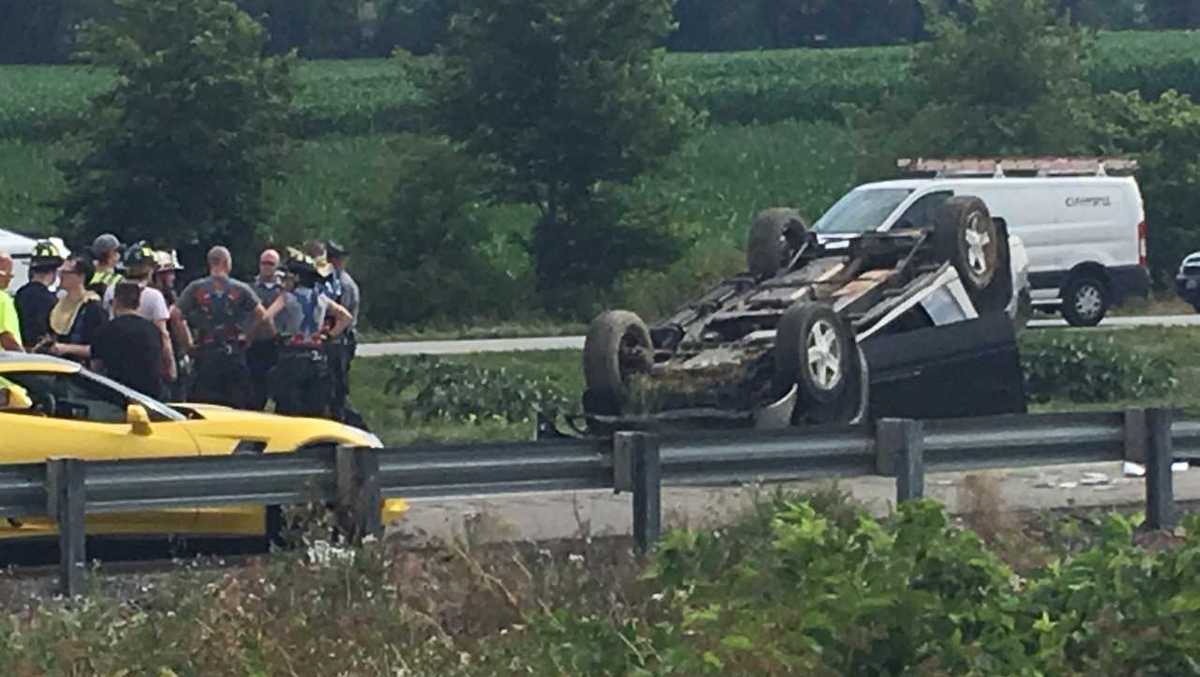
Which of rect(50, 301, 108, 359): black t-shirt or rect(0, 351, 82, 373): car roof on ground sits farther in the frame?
rect(50, 301, 108, 359): black t-shirt

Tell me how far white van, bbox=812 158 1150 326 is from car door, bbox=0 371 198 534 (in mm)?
20025

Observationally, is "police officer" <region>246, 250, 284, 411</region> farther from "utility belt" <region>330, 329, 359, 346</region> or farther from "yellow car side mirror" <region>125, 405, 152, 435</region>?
"yellow car side mirror" <region>125, 405, 152, 435</region>

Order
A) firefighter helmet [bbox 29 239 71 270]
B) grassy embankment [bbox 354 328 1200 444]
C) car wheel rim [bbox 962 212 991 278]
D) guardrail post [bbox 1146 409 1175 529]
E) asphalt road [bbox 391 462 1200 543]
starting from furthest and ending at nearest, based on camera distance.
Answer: grassy embankment [bbox 354 328 1200 444] → car wheel rim [bbox 962 212 991 278] → firefighter helmet [bbox 29 239 71 270] → guardrail post [bbox 1146 409 1175 529] → asphalt road [bbox 391 462 1200 543]

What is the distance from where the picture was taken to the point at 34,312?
53.4ft

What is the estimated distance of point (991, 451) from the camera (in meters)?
13.1

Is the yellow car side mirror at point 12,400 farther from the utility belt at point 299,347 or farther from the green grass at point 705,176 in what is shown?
the green grass at point 705,176

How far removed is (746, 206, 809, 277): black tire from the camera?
61.7 ft

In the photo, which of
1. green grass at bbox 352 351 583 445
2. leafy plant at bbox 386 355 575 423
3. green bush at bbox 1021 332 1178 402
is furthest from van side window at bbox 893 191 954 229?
leafy plant at bbox 386 355 575 423

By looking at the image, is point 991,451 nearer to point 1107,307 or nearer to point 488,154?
point 1107,307

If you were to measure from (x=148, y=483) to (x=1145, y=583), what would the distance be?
16.1ft

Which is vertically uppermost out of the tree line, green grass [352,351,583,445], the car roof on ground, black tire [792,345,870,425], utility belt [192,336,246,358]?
the tree line

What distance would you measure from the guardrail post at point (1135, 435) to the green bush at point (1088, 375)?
10.2m

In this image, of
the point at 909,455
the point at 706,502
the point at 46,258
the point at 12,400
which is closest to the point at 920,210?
the point at 46,258

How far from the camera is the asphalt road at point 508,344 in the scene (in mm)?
29219
